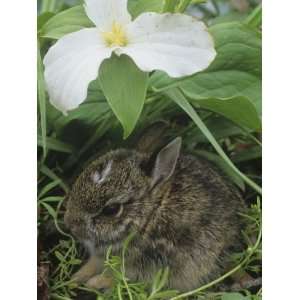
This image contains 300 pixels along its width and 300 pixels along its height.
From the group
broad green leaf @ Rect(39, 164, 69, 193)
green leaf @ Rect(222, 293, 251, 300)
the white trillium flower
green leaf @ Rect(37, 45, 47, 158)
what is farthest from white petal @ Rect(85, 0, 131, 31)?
green leaf @ Rect(222, 293, 251, 300)

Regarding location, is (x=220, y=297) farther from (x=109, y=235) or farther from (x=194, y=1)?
(x=194, y=1)

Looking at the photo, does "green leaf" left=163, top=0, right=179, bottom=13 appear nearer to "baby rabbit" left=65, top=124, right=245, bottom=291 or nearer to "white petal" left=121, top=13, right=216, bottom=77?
"white petal" left=121, top=13, right=216, bottom=77

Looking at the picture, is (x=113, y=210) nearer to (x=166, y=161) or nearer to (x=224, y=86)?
(x=166, y=161)

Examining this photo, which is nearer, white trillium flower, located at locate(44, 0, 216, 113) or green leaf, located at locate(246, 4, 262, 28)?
white trillium flower, located at locate(44, 0, 216, 113)

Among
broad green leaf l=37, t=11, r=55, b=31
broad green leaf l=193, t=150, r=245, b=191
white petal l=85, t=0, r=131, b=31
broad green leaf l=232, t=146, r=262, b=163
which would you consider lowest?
broad green leaf l=193, t=150, r=245, b=191

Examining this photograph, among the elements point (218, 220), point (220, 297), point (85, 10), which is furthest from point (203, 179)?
point (85, 10)

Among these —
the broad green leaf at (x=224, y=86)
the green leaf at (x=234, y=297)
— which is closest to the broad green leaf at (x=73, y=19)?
the broad green leaf at (x=224, y=86)

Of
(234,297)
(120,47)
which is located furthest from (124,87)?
(234,297)

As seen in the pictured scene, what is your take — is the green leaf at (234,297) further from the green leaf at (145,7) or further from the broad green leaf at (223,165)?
the green leaf at (145,7)
